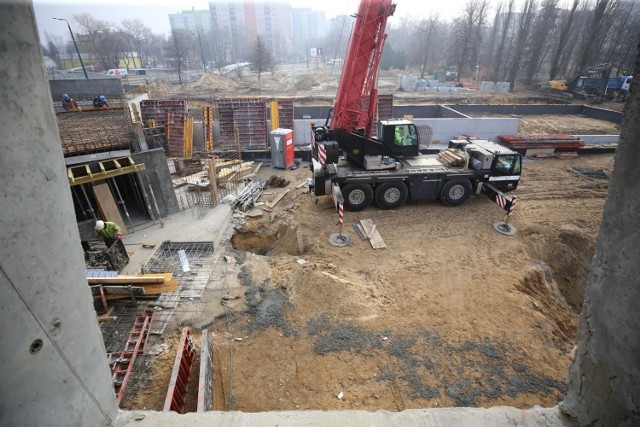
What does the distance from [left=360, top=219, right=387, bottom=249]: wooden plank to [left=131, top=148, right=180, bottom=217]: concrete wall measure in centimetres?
598

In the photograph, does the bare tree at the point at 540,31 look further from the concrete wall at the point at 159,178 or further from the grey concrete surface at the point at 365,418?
the grey concrete surface at the point at 365,418

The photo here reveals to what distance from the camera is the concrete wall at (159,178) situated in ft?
31.2

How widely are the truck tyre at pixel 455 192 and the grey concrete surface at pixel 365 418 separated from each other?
32.0 feet

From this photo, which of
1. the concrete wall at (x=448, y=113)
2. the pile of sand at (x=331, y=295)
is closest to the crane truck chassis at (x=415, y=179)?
the pile of sand at (x=331, y=295)

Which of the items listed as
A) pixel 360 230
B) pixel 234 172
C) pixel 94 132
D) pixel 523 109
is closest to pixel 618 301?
pixel 360 230

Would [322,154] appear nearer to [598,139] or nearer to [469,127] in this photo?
[469,127]

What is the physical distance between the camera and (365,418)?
2482mm

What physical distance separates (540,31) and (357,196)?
1745 inches

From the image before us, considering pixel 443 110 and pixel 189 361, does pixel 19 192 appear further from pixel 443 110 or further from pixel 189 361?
pixel 443 110

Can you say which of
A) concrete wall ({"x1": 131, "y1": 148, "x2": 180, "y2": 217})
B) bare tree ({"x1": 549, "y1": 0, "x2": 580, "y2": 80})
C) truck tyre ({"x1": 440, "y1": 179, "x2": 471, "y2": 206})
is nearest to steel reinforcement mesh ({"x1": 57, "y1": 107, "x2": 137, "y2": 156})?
concrete wall ({"x1": 131, "y1": 148, "x2": 180, "y2": 217})

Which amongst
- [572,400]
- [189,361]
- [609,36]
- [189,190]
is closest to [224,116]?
[189,190]

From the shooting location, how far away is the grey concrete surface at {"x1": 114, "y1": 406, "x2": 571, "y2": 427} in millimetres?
2289

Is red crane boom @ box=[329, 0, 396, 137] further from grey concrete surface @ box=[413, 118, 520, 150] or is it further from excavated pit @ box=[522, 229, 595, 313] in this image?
grey concrete surface @ box=[413, 118, 520, 150]

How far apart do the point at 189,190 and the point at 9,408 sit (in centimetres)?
1106
